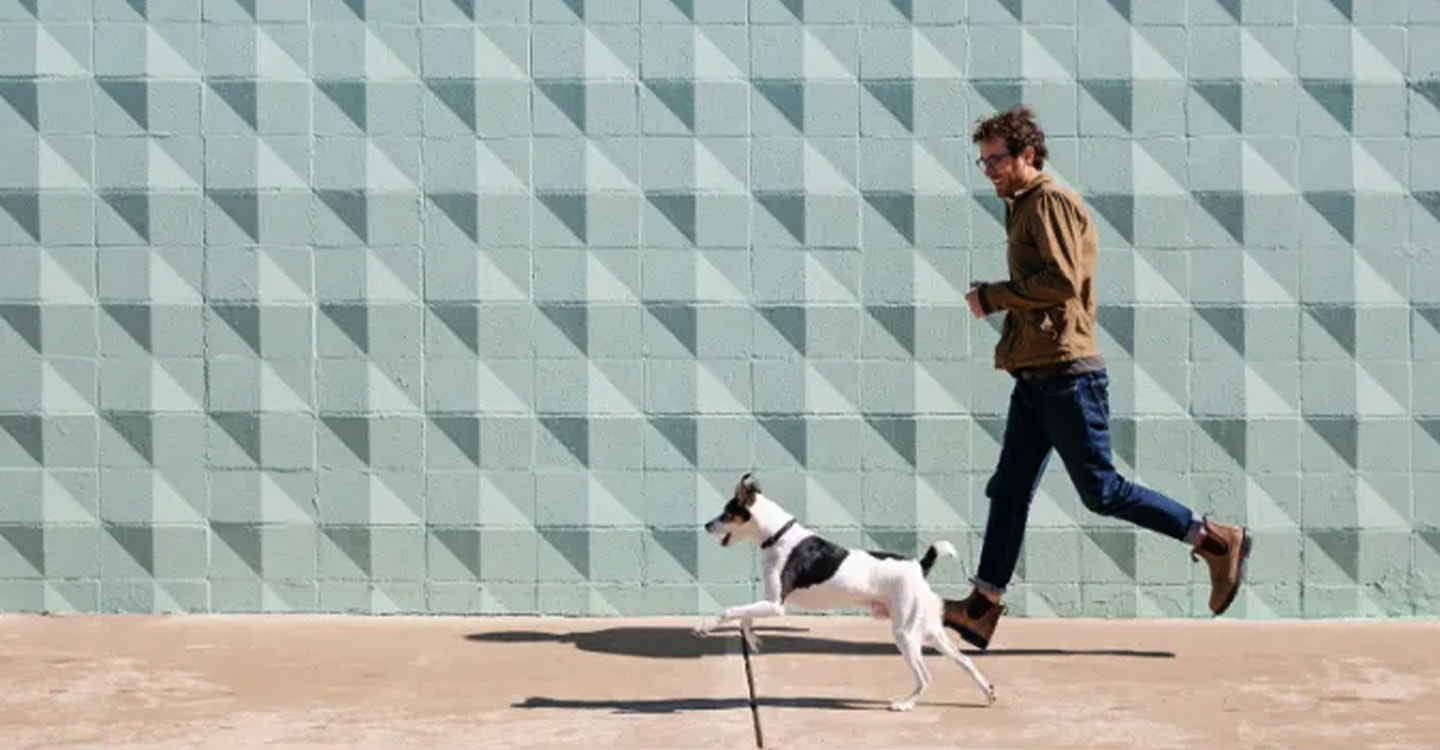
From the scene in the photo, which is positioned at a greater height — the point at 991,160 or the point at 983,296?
the point at 991,160

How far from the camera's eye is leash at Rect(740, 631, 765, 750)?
22.3 feet

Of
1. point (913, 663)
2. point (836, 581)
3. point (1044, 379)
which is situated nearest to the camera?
point (913, 663)

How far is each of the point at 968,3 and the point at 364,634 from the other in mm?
3110

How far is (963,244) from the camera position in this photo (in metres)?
8.88

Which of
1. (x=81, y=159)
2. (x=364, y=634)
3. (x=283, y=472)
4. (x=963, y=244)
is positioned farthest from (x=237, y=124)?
(x=963, y=244)

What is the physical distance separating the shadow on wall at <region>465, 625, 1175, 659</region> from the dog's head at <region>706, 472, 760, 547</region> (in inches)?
22.1

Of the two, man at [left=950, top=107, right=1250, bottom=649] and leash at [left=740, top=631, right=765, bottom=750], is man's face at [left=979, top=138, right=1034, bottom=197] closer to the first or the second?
man at [left=950, top=107, right=1250, bottom=649]

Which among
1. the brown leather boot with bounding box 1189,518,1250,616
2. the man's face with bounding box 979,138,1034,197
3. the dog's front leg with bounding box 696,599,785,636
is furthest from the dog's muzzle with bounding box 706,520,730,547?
the brown leather boot with bounding box 1189,518,1250,616

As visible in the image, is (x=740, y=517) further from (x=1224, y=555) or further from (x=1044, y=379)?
(x=1224, y=555)

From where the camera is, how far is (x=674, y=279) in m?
8.88

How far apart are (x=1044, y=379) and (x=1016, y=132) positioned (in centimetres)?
81

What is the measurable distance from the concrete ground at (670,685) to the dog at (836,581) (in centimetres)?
16

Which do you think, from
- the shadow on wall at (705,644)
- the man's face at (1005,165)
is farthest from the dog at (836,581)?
the man's face at (1005,165)

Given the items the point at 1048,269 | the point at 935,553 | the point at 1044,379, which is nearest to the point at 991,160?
the point at 1048,269
